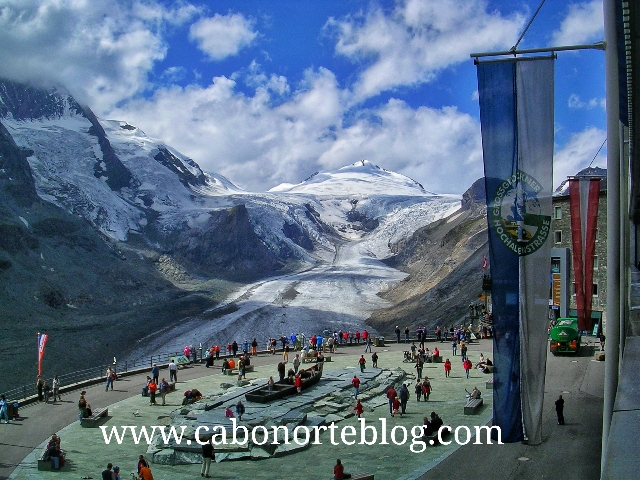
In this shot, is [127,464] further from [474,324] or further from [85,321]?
[85,321]

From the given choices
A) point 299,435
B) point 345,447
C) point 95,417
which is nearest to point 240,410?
point 299,435

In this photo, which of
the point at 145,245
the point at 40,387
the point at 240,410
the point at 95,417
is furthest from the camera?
the point at 145,245

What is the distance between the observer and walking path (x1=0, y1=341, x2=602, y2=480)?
17.4m

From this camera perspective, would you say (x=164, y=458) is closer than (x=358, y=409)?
Yes

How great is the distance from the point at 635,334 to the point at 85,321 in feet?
209

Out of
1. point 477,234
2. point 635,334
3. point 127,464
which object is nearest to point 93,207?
point 477,234

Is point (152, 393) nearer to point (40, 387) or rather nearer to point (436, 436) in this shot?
point (40, 387)

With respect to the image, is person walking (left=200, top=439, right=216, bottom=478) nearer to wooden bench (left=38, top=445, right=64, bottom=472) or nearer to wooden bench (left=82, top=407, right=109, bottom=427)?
wooden bench (left=38, top=445, right=64, bottom=472)

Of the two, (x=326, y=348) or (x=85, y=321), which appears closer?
(x=326, y=348)

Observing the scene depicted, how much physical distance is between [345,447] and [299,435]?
1939 millimetres

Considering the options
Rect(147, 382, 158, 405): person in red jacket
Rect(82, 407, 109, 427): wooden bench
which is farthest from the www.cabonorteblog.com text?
Rect(147, 382, 158, 405): person in red jacket

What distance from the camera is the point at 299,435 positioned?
22.0m

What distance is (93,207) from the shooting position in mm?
122000

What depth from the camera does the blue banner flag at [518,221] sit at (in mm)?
12055
